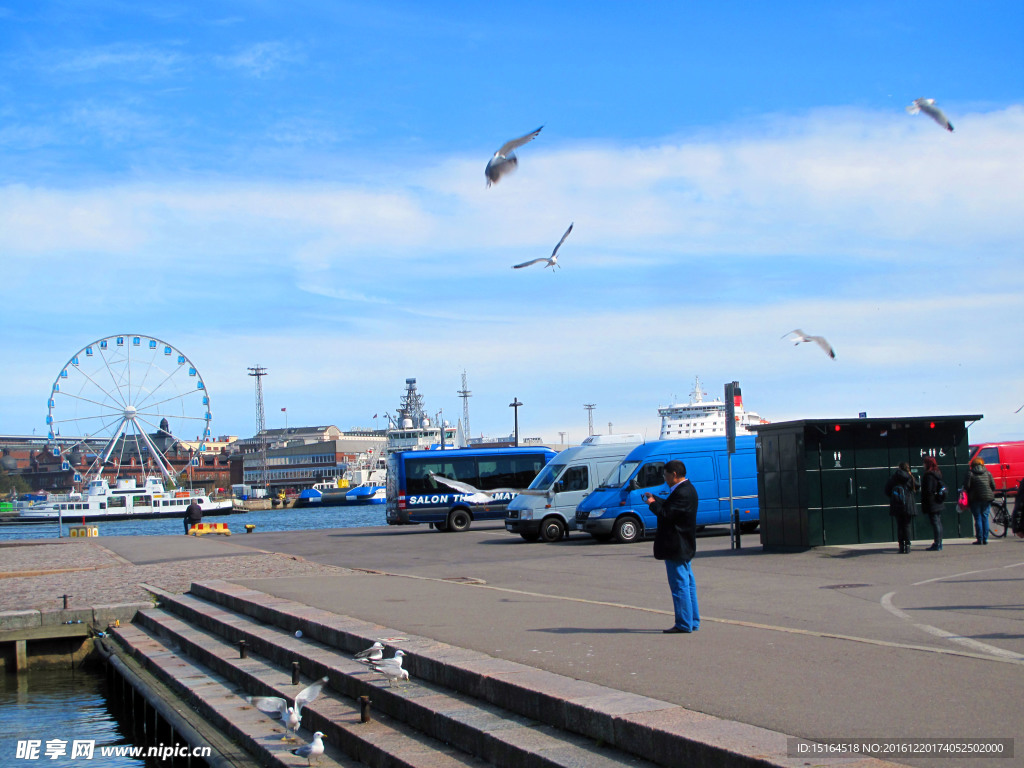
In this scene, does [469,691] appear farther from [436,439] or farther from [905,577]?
[436,439]

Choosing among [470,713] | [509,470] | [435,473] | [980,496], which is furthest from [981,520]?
[435,473]

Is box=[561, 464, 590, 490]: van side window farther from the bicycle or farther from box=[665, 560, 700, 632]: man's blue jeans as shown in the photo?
box=[665, 560, 700, 632]: man's blue jeans

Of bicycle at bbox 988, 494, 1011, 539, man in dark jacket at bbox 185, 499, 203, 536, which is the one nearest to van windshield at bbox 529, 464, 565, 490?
bicycle at bbox 988, 494, 1011, 539

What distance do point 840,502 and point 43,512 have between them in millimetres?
103682

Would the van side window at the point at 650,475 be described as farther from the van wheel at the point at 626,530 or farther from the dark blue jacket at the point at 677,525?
the dark blue jacket at the point at 677,525

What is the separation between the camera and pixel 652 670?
7.28m

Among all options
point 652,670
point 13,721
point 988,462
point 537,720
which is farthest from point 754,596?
point 988,462

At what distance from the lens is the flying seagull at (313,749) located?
22.9 ft

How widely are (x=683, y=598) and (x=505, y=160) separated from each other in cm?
603

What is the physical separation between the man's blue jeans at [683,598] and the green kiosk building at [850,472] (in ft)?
32.8

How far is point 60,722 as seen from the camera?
1315 cm

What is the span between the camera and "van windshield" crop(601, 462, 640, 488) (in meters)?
24.5

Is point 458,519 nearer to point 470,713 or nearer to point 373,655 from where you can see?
point 373,655

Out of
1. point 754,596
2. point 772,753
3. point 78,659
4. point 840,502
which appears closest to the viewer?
point 772,753
